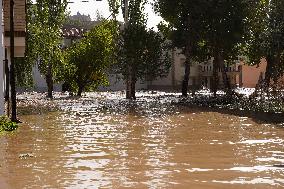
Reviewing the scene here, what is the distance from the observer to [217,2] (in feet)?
131

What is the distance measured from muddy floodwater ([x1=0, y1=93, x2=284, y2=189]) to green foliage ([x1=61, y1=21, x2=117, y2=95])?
92.4 feet

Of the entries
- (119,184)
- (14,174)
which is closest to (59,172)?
(14,174)

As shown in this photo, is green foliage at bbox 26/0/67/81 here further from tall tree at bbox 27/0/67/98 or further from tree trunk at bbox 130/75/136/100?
tree trunk at bbox 130/75/136/100

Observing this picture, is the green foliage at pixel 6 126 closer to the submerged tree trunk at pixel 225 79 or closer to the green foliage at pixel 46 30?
the green foliage at pixel 46 30

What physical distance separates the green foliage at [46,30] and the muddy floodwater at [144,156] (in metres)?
20.8

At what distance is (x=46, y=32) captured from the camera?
→ 4150 centimetres

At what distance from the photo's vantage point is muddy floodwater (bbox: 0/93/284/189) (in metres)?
8.34

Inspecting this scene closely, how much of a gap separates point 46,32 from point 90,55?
626 centimetres

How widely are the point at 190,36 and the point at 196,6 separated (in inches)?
134

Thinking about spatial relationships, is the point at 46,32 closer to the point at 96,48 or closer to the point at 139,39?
the point at 96,48

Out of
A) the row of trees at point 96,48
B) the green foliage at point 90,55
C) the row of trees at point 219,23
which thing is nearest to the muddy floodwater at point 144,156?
the row of trees at point 219,23

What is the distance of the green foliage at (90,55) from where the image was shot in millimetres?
46656

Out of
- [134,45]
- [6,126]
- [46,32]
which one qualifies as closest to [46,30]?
[46,32]

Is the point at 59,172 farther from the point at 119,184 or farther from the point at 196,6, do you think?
the point at 196,6
